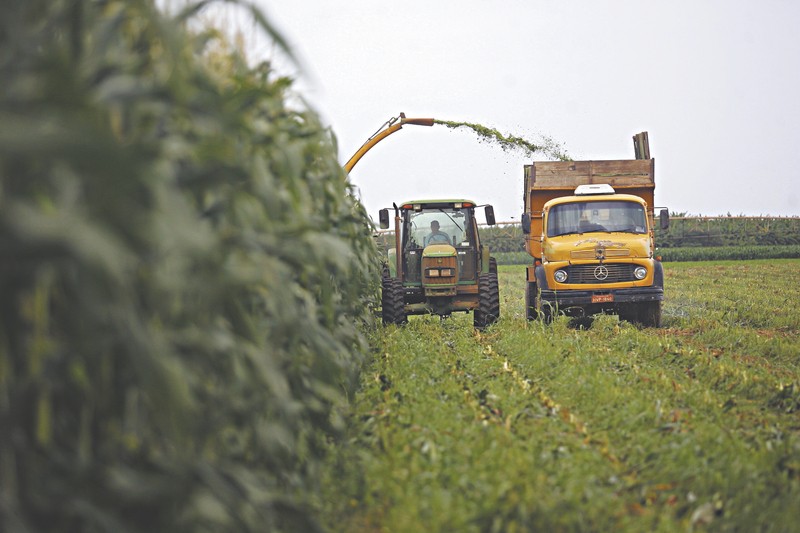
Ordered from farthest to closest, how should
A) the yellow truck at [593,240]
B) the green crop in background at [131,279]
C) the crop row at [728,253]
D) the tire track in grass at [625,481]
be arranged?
the crop row at [728,253]
the yellow truck at [593,240]
the tire track in grass at [625,481]
the green crop in background at [131,279]

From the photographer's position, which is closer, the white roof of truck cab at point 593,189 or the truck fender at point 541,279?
the truck fender at point 541,279

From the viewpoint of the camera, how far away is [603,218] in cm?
1195

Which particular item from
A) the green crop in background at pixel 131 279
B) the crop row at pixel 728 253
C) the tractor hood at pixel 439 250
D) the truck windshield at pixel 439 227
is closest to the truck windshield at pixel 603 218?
the truck windshield at pixel 439 227

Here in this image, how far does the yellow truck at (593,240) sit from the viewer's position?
11406mm

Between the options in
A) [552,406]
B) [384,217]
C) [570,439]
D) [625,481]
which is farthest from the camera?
[384,217]

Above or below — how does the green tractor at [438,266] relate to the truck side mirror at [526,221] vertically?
below

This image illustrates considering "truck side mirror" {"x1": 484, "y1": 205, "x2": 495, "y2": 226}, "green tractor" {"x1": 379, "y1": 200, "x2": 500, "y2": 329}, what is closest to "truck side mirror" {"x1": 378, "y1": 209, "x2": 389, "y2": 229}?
"green tractor" {"x1": 379, "y1": 200, "x2": 500, "y2": 329}

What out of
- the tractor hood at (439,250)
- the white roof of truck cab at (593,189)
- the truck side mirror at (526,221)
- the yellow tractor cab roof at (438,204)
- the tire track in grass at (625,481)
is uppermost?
the white roof of truck cab at (593,189)

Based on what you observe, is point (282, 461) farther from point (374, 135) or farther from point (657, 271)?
point (374, 135)

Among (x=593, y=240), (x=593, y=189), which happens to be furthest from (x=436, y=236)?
(x=593, y=189)

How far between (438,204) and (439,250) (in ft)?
2.55

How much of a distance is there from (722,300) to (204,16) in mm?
14628

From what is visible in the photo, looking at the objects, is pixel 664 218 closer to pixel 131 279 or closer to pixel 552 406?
pixel 552 406

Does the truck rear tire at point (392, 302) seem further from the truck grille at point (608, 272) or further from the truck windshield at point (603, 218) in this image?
the truck grille at point (608, 272)
